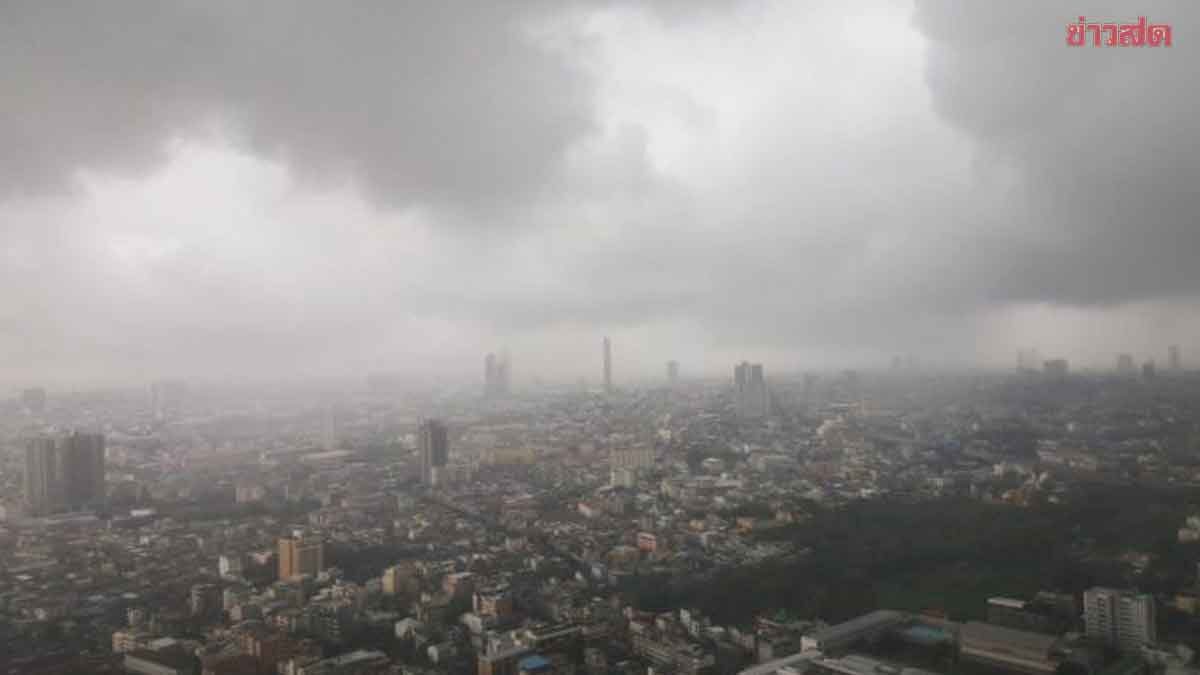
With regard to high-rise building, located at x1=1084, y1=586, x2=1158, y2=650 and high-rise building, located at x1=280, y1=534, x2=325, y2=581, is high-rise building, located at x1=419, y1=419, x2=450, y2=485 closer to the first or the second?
high-rise building, located at x1=280, y1=534, x2=325, y2=581

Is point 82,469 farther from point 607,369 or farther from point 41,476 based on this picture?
point 607,369

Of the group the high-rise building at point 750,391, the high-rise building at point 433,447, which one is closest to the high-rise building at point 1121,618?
the high-rise building at point 433,447

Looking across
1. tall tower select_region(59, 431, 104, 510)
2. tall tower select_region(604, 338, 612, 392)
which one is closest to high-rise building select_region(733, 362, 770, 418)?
tall tower select_region(604, 338, 612, 392)

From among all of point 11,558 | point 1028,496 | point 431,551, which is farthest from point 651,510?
point 11,558

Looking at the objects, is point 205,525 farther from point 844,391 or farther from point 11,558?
point 844,391

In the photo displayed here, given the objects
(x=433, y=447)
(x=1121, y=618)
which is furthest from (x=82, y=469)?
(x=1121, y=618)

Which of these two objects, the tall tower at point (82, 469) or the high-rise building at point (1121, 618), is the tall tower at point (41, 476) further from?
the high-rise building at point (1121, 618)
